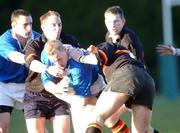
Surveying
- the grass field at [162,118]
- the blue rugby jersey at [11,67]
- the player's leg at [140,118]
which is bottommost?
the grass field at [162,118]

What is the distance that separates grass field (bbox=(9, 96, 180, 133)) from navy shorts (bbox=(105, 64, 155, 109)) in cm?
362

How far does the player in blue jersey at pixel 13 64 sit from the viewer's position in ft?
29.5

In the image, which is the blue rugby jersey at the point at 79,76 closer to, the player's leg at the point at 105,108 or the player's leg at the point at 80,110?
the player's leg at the point at 80,110

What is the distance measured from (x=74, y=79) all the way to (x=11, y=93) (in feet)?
3.93

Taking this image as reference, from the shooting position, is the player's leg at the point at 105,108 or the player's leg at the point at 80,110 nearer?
the player's leg at the point at 105,108

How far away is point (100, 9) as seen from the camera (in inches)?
862

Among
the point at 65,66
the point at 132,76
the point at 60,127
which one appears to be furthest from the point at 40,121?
the point at 132,76

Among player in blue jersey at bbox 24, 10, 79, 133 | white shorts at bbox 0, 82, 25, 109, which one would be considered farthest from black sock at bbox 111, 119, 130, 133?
white shorts at bbox 0, 82, 25, 109

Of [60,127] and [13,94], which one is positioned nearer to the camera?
[60,127]

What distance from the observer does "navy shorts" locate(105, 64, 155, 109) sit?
7742 mm

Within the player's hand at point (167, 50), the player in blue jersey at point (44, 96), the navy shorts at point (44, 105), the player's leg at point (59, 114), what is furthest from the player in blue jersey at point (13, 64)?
the player's hand at point (167, 50)

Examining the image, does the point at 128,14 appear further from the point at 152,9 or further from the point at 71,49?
the point at 71,49

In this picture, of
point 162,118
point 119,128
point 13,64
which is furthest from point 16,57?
A: point 162,118

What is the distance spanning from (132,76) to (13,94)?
194 centimetres
